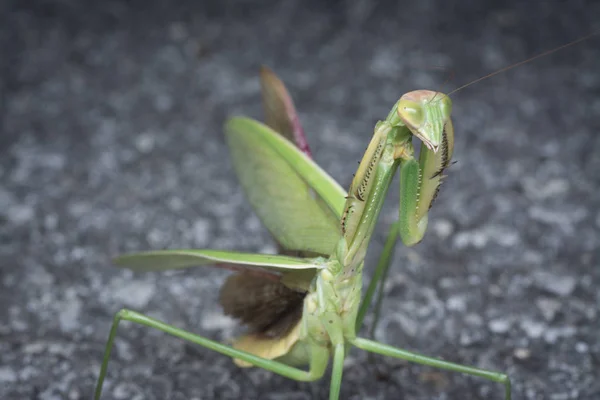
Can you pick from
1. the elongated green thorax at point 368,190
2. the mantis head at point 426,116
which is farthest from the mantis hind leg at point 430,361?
the mantis head at point 426,116

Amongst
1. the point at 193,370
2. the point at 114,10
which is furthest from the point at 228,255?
the point at 114,10

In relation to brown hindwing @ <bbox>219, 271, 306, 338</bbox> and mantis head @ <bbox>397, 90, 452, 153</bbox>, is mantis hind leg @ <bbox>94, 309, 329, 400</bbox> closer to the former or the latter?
brown hindwing @ <bbox>219, 271, 306, 338</bbox>

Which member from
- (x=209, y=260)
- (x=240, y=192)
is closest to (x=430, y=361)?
(x=209, y=260)

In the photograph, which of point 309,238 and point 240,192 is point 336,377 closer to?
point 309,238

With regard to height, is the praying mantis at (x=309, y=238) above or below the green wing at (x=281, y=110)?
below

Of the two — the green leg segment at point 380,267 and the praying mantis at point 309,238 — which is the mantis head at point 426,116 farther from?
the green leg segment at point 380,267

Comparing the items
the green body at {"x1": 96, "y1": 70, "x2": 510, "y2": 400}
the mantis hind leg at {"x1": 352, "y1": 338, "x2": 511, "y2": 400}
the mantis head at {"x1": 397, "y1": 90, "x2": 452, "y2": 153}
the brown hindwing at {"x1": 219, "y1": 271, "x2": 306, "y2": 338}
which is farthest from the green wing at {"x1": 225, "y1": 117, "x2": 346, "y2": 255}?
the mantis head at {"x1": 397, "y1": 90, "x2": 452, "y2": 153}

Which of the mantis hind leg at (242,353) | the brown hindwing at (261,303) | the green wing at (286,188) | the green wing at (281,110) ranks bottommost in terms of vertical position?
the mantis hind leg at (242,353)
